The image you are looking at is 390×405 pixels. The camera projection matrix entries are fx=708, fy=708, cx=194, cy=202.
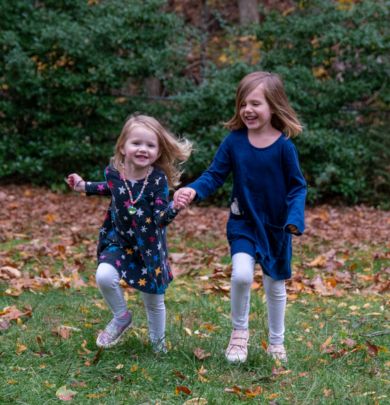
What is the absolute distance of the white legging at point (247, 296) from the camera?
154 inches

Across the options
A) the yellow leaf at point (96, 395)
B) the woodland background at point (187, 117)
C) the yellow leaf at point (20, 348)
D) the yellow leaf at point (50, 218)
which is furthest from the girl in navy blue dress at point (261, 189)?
the yellow leaf at point (50, 218)

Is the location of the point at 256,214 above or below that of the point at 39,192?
above

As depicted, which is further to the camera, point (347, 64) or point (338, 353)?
point (347, 64)

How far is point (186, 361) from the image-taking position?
156 inches

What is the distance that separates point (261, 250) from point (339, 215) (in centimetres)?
698

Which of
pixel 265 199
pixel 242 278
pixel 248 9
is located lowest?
pixel 242 278

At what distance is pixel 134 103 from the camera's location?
12.3 m

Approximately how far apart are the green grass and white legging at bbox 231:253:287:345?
17cm

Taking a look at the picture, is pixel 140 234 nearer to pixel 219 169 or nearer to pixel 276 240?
pixel 219 169

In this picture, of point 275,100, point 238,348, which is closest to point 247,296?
point 238,348

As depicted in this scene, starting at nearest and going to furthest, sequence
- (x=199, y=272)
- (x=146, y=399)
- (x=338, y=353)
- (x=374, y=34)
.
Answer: (x=146, y=399) → (x=338, y=353) → (x=199, y=272) → (x=374, y=34)

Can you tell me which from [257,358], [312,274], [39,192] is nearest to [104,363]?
[257,358]

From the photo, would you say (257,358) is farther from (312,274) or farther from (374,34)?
(374,34)

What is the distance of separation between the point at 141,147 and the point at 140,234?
0.50 meters
